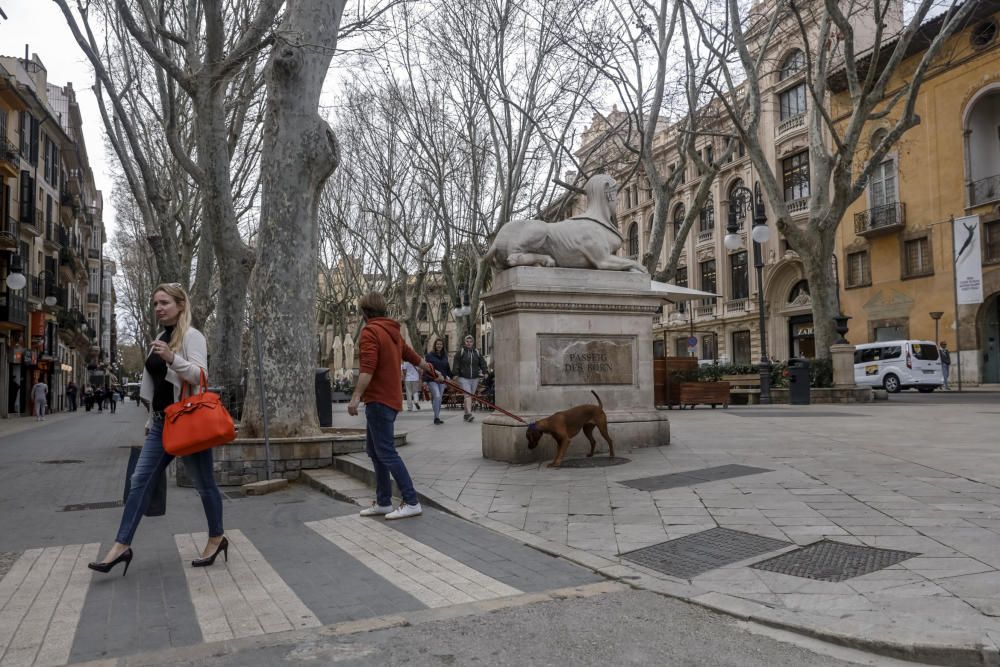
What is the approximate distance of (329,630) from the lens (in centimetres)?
350

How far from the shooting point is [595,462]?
7.89 m

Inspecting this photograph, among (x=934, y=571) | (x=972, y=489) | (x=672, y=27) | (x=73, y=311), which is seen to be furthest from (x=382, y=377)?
(x=73, y=311)

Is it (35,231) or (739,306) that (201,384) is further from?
(739,306)

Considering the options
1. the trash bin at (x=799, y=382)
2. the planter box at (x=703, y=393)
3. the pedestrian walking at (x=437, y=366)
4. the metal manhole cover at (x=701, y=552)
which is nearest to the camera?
the metal manhole cover at (x=701, y=552)

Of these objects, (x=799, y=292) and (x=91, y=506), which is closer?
(x=91, y=506)

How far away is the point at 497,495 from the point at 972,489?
3.66m

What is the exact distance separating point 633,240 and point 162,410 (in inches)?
2033

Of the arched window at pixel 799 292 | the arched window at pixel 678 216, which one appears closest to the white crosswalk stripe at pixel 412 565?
the arched window at pixel 799 292

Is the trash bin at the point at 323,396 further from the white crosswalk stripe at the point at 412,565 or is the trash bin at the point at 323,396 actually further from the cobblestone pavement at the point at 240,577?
the white crosswalk stripe at the point at 412,565

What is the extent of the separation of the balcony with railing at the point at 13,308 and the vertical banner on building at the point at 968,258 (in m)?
35.0

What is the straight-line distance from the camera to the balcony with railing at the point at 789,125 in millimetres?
38719

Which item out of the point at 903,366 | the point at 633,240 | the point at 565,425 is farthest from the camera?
the point at 633,240

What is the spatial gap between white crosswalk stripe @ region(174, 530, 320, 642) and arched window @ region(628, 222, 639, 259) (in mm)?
50328

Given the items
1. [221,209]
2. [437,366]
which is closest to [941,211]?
[437,366]
